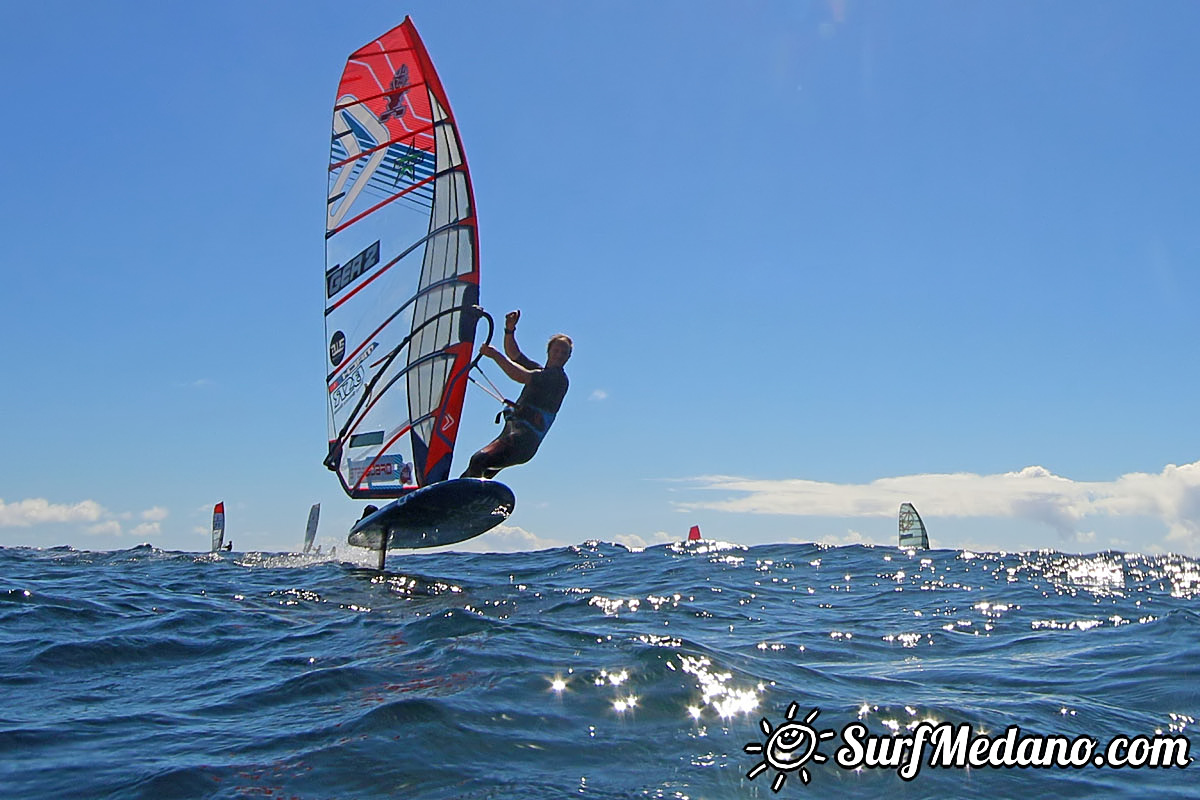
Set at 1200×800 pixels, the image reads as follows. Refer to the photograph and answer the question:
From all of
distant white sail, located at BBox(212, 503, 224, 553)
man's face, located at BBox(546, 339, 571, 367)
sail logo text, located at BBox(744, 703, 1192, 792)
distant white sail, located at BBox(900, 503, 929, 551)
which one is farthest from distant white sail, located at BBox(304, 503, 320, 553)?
sail logo text, located at BBox(744, 703, 1192, 792)

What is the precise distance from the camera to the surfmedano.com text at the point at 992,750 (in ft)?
14.4

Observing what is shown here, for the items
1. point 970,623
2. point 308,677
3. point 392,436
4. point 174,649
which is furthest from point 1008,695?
point 392,436

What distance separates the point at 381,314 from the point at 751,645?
714 centimetres

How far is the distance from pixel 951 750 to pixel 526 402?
665cm

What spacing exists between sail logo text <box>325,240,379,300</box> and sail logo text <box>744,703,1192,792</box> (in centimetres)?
954

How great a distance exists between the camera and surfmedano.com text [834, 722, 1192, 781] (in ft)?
14.4

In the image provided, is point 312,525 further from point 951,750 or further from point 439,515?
point 951,750

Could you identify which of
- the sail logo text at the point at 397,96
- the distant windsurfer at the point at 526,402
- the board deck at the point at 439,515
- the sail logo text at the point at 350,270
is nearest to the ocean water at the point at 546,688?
the board deck at the point at 439,515

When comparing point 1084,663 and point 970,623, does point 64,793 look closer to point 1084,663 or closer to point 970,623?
point 1084,663

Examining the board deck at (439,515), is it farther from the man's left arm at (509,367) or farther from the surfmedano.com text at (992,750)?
the surfmedano.com text at (992,750)

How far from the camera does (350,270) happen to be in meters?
13.0

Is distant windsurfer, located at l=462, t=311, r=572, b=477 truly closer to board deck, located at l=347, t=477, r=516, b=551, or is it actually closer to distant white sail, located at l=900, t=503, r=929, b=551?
board deck, located at l=347, t=477, r=516, b=551

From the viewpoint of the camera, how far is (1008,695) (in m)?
5.76

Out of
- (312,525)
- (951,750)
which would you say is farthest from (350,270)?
(312,525)
